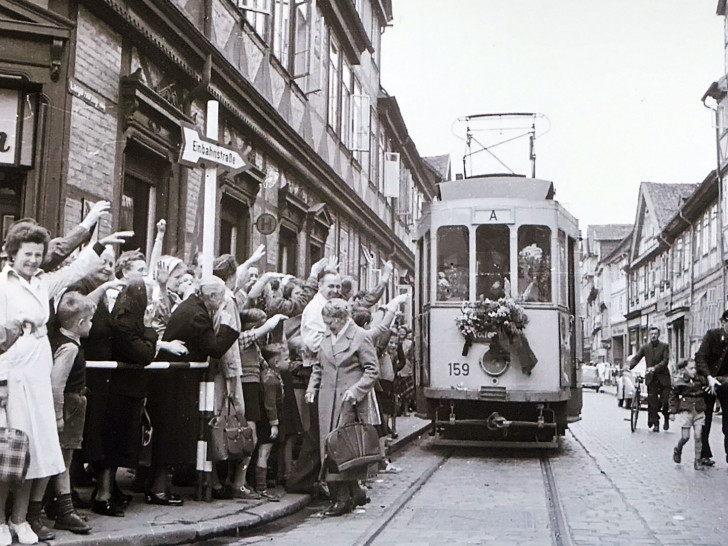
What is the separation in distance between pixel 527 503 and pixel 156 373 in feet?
10.8

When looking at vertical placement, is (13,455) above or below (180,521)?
above

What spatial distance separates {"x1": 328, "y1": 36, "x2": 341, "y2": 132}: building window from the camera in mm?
19778

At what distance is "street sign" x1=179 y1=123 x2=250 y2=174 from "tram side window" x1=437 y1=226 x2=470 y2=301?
5.06 meters

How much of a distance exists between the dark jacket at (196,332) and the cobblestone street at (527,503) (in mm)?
1407

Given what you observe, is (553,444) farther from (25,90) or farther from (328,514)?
(25,90)

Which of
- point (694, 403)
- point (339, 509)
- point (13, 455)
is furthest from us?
point (694, 403)

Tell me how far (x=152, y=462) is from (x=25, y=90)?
3570 millimetres

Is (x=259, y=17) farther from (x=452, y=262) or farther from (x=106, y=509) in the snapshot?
(x=106, y=509)

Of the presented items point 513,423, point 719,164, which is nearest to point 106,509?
point 513,423

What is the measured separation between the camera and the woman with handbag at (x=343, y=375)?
756 centimetres

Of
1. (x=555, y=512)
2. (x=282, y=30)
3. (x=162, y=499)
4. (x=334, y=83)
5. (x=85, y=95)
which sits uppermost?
(x=334, y=83)

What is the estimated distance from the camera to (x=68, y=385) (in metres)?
5.69

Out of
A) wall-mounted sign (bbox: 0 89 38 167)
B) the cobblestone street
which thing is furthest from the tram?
wall-mounted sign (bbox: 0 89 38 167)

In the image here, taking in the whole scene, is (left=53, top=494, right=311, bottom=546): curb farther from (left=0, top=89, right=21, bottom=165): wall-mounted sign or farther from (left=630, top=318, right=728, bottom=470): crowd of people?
(left=630, top=318, right=728, bottom=470): crowd of people
